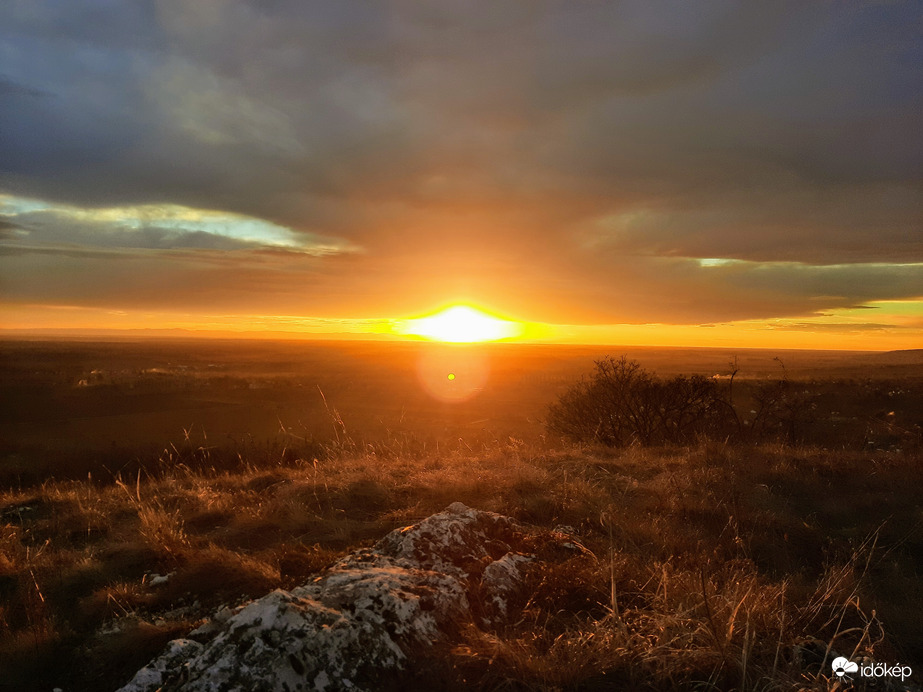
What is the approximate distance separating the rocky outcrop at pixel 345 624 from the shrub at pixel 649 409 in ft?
29.8

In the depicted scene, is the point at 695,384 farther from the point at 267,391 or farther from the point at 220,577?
the point at 267,391

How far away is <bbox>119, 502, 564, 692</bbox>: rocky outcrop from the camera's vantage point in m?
2.11

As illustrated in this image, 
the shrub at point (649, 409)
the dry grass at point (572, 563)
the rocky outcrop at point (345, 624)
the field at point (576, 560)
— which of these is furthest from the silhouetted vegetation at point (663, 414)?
A: the rocky outcrop at point (345, 624)

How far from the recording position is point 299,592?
2549 millimetres

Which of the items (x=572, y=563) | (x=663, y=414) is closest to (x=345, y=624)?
(x=572, y=563)

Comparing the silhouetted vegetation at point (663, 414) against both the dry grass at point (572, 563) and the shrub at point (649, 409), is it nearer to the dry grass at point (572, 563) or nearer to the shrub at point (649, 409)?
the shrub at point (649, 409)

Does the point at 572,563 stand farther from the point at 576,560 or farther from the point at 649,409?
the point at 649,409

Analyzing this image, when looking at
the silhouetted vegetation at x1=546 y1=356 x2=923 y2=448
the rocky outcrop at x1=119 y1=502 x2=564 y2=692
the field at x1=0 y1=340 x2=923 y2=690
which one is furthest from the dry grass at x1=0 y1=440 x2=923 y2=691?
the silhouetted vegetation at x1=546 y1=356 x2=923 y2=448

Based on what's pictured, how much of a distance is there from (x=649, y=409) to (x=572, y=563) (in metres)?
9.40

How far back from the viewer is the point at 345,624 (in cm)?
229

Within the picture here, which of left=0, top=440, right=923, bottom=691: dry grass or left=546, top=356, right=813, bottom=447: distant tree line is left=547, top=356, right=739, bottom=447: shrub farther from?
left=0, top=440, right=923, bottom=691: dry grass

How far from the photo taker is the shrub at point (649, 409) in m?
11.6

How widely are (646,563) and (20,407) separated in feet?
95.3

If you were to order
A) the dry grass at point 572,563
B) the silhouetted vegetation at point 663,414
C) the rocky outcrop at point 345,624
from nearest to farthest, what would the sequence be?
the rocky outcrop at point 345,624, the dry grass at point 572,563, the silhouetted vegetation at point 663,414
